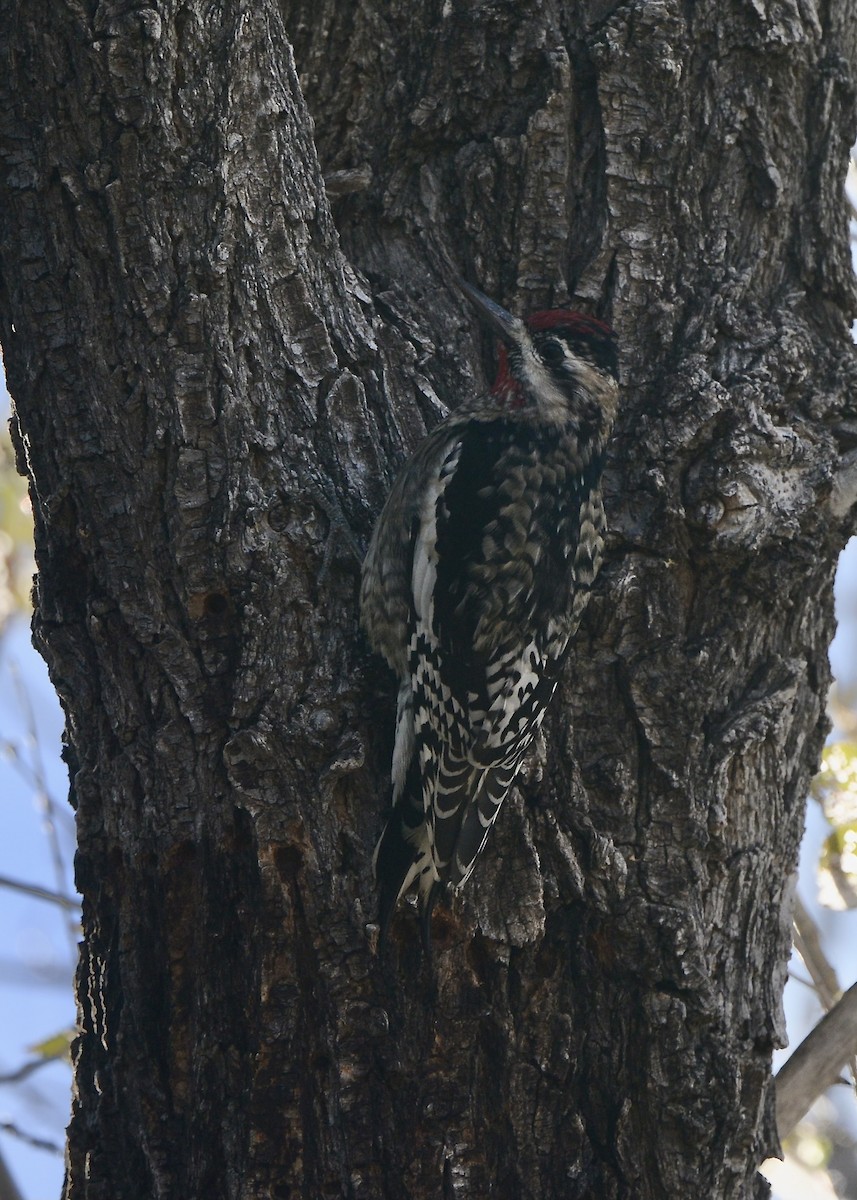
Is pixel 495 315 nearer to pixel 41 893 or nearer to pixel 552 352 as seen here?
pixel 552 352

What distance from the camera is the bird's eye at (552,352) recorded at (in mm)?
2998

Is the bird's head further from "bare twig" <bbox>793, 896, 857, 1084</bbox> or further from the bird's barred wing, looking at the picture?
"bare twig" <bbox>793, 896, 857, 1084</bbox>

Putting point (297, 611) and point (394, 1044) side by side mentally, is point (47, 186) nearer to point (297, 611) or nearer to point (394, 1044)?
point (297, 611)

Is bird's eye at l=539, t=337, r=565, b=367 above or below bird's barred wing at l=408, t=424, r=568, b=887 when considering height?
above

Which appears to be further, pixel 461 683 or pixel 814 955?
pixel 814 955

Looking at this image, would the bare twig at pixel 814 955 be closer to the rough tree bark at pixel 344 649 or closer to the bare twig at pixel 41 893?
the rough tree bark at pixel 344 649

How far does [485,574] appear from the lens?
3.02m

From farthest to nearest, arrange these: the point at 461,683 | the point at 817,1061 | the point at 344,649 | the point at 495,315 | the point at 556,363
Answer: the point at 556,363
the point at 495,315
the point at 461,683
the point at 817,1061
the point at 344,649

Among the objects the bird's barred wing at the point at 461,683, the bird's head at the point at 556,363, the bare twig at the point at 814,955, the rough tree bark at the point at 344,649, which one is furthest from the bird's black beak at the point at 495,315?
the bare twig at the point at 814,955

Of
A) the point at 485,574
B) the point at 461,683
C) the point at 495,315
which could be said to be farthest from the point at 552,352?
the point at 461,683

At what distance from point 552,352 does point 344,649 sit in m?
1.03

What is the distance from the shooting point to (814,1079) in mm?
2676

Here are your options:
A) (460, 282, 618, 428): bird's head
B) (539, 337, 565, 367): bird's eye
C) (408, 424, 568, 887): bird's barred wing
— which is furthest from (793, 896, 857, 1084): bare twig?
(539, 337, 565, 367): bird's eye

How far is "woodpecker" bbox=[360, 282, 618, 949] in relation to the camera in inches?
101
